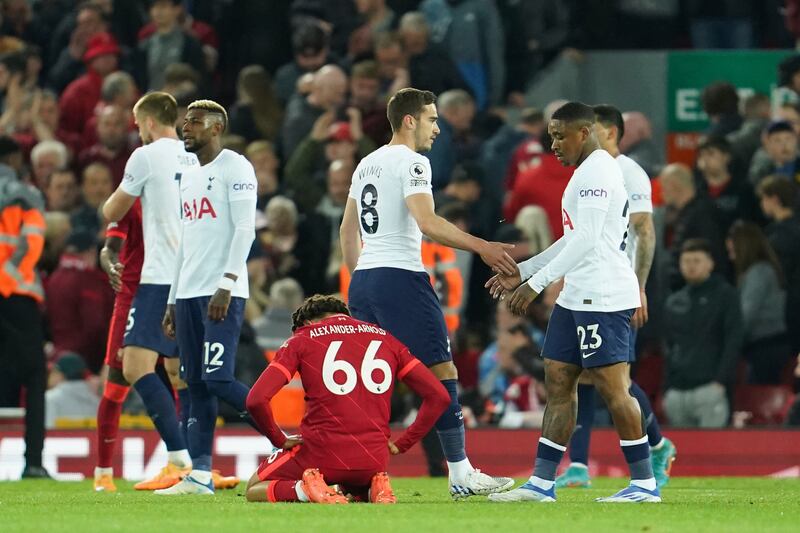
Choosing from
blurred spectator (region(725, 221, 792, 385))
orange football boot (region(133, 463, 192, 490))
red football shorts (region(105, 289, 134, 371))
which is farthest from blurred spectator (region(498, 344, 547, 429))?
red football shorts (region(105, 289, 134, 371))

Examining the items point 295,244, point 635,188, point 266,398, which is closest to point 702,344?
point 635,188

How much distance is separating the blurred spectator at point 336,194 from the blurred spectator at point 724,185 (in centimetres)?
335

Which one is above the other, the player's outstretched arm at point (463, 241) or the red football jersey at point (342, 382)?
the player's outstretched arm at point (463, 241)

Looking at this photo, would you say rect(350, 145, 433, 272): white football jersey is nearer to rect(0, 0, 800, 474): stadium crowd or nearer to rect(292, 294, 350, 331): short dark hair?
rect(292, 294, 350, 331): short dark hair

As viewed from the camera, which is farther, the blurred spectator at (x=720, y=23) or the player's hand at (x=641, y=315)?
the blurred spectator at (x=720, y=23)

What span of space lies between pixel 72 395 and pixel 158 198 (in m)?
4.66

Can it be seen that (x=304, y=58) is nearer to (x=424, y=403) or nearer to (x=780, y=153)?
(x=780, y=153)

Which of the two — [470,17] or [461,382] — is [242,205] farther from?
[470,17]

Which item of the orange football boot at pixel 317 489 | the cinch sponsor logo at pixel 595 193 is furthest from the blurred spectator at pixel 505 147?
the orange football boot at pixel 317 489

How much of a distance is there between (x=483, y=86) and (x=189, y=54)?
324 centimetres

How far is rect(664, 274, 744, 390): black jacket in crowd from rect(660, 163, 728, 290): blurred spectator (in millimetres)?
658

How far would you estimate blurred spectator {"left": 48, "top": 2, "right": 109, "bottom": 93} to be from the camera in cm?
2002

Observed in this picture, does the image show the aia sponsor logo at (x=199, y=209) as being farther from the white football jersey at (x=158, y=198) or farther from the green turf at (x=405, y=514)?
the green turf at (x=405, y=514)

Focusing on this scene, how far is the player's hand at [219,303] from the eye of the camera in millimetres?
10758
